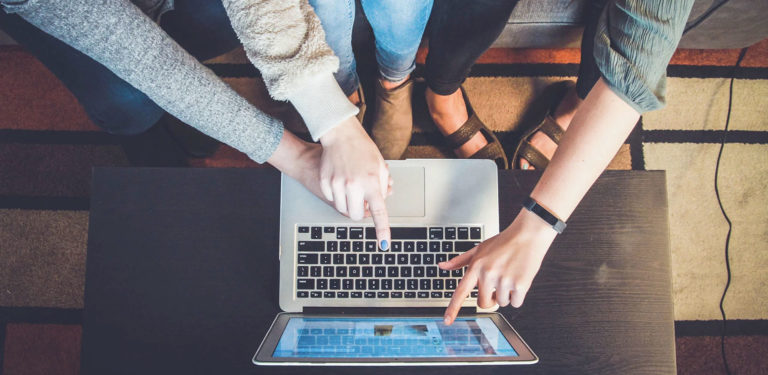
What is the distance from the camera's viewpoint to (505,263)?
2.00 feet

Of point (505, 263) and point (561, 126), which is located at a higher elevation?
point (505, 263)

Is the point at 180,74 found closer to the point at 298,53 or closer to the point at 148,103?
the point at 298,53

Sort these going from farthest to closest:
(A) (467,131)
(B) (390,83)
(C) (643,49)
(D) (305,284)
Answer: (A) (467,131) → (B) (390,83) → (D) (305,284) → (C) (643,49)

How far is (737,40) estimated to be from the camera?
1205 mm

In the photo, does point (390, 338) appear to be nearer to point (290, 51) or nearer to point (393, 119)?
point (290, 51)

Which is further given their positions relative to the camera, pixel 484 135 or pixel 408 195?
pixel 484 135

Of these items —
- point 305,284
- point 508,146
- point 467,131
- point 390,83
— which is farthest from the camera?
point 508,146

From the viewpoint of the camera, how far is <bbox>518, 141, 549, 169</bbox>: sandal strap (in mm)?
1197

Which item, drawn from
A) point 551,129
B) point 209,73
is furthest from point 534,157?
point 209,73

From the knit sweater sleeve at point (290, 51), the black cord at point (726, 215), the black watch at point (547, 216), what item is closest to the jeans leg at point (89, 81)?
the knit sweater sleeve at point (290, 51)

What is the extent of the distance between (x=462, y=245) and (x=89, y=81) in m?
0.80

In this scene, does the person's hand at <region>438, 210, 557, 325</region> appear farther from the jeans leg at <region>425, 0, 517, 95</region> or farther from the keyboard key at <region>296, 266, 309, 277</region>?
the jeans leg at <region>425, 0, 517, 95</region>

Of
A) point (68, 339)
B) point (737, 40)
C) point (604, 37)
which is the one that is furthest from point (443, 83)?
point (68, 339)

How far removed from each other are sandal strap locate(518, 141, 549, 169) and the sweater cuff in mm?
746
